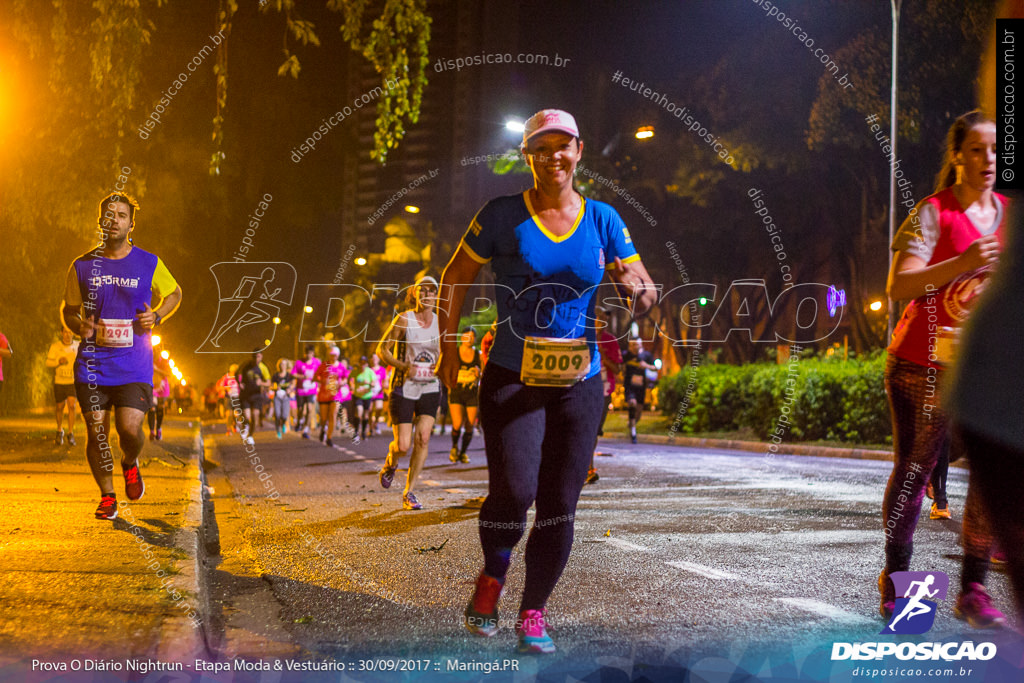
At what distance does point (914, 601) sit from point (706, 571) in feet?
5.10

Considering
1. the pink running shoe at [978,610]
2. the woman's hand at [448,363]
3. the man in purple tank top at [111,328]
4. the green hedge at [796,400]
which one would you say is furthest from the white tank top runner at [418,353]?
the green hedge at [796,400]

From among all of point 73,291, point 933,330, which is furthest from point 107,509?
point 933,330

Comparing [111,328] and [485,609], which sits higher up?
[111,328]

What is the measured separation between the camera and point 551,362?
3.65 metres

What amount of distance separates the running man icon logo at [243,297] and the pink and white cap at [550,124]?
9.40 meters

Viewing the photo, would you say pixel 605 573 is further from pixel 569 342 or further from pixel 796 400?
pixel 796 400

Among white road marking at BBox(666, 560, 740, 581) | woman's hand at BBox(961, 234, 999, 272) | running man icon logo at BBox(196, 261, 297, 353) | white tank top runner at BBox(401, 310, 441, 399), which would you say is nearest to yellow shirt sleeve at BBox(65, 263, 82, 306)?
white tank top runner at BBox(401, 310, 441, 399)

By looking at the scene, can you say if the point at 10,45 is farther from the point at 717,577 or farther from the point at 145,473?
the point at 717,577

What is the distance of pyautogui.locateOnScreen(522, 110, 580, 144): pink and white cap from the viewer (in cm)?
372

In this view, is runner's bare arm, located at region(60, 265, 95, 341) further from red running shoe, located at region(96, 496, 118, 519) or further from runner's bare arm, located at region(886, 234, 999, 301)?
runner's bare arm, located at region(886, 234, 999, 301)

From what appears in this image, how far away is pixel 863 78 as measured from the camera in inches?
858

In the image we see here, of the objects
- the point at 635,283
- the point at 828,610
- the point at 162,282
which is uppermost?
the point at 635,283

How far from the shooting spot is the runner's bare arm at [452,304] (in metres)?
3.88

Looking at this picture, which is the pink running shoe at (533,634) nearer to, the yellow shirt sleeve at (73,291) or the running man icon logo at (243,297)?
the yellow shirt sleeve at (73,291)
